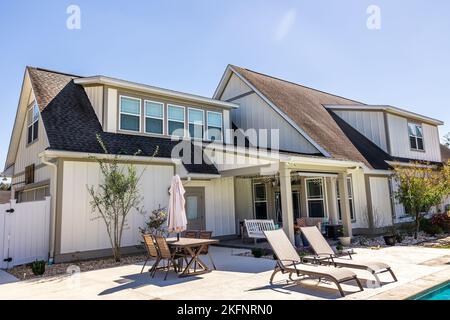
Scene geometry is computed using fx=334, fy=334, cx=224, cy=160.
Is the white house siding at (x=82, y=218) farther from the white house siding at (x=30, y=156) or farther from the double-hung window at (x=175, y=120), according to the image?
the double-hung window at (x=175, y=120)

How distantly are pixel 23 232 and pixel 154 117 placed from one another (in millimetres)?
6461

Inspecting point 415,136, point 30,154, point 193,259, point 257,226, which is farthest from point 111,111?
point 415,136

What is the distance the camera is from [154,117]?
14.1 meters

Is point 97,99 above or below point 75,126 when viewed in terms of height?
above

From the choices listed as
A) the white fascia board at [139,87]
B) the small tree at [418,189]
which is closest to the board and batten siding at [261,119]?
the white fascia board at [139,87]

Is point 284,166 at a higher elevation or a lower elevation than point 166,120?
lower

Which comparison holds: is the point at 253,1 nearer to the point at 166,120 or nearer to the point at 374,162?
the point at 166,120

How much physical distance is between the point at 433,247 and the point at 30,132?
15807 millimetres

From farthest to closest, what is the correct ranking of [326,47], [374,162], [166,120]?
[374,162]
[166,120]
[326,47]

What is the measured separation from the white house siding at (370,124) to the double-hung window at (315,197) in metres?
5.64

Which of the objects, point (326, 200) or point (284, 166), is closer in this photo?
point (284, 166)

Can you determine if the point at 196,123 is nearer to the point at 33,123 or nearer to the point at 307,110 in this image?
the point at 307,110
